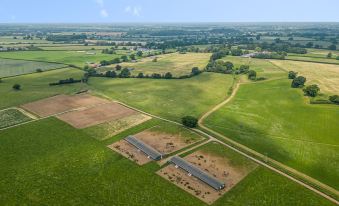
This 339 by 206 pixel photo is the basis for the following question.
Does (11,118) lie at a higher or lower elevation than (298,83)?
lower

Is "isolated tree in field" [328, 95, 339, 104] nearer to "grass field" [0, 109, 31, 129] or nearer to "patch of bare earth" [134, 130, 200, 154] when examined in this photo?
"patch of bare earth" [134, 130, 200, 154]

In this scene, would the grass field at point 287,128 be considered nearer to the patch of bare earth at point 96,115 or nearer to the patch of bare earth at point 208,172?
the patch of bare earth at point 208,172

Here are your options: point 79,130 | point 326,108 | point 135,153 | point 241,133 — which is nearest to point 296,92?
point 326,108

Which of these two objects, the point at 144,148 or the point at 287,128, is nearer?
the point at 144,148

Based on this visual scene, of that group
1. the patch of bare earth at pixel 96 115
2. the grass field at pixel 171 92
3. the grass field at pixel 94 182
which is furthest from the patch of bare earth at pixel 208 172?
the patch of bare earth at pixel 96 115

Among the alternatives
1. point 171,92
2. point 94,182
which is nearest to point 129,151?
point 94,182

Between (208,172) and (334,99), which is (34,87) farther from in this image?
(334,99)

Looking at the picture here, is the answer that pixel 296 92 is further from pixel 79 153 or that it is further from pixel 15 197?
pixel 15 197
